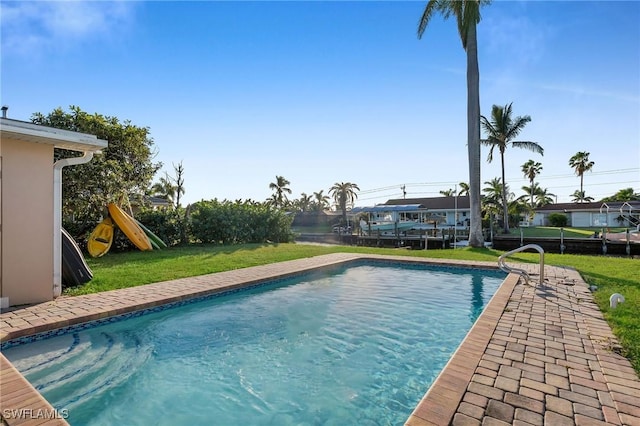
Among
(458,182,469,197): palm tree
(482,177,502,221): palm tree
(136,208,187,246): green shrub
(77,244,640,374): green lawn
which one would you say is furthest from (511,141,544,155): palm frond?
(136,208,187,246): green shrub

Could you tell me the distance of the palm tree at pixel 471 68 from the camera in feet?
46.1

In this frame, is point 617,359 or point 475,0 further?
point 475,0

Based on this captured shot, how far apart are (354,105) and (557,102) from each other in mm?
7636

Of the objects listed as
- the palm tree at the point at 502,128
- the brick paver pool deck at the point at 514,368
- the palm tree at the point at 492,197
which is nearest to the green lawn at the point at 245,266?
the brick paver pool deck at the point at 514,368

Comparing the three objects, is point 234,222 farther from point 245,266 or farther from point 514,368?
point 514,368

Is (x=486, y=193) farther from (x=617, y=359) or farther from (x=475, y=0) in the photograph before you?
(x=617, y=359)

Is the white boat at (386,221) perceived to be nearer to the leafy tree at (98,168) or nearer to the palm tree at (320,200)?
the leafy tree at (98,168)

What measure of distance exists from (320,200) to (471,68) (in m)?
46.4

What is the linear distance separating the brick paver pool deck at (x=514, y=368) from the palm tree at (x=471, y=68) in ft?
30.3

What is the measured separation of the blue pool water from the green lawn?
75.5 inches

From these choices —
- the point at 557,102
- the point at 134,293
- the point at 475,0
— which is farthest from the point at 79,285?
the point at 475,0

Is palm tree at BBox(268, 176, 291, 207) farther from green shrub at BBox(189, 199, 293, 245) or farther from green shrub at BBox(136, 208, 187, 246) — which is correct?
green shrub at BBox(136, 208, 187, 246)

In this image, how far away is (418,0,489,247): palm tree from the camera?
46.1ft

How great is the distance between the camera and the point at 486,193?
32.3 metres
